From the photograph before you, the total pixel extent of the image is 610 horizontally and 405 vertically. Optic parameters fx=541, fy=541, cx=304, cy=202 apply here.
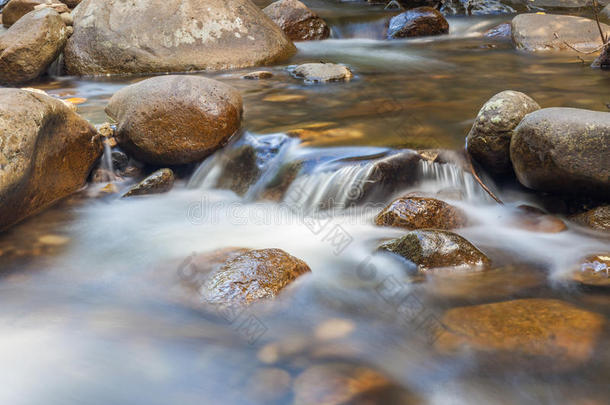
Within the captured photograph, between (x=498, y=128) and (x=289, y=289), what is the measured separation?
2.11 m

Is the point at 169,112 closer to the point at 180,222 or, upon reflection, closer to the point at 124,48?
the point at 180,222

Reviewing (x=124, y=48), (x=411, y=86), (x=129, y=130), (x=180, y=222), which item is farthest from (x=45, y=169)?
(x=411, y=86)

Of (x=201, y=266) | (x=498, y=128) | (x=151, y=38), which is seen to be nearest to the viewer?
(x=201, y=266)

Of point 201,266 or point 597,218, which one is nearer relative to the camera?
point 201,266

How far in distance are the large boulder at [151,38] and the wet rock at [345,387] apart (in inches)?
227

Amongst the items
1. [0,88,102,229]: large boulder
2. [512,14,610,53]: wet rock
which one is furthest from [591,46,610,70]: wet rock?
[0,88,102,229]: large boulder

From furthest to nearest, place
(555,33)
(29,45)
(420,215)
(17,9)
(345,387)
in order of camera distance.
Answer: (17,9) → (555,33) → (29,45) → (420,215) → (345,387)

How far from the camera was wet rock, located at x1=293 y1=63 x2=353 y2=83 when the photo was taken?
22.3 ft

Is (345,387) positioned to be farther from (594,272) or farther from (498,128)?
(498,128)

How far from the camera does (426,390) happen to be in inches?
91.7

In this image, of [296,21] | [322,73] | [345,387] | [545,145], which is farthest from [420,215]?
[296,21]

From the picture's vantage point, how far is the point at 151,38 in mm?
7246

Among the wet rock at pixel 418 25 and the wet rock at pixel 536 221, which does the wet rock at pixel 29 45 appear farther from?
the wet rock at pixel 536 221

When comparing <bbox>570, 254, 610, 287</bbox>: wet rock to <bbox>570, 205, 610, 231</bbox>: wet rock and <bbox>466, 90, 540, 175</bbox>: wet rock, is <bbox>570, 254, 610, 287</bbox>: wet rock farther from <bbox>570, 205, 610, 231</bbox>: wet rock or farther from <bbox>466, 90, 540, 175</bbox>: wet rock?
<bbox>466, 90, 540, 175</bbox>: wet rock
